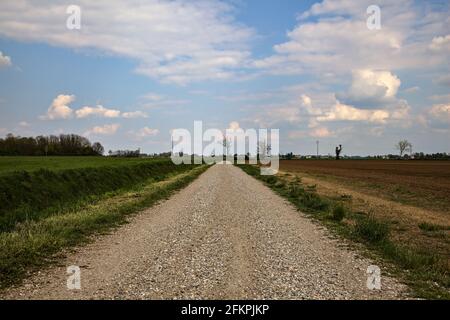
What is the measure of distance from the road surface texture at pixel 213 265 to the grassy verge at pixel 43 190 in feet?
17.6

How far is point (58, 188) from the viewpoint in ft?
74.3

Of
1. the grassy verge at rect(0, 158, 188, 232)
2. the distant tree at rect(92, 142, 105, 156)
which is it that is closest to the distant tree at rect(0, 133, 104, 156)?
the distant tree at rect(92, 142, 105, 156)

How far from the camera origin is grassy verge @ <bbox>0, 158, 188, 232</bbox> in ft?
53.9

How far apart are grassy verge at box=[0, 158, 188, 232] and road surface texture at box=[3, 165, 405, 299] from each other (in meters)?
5.37

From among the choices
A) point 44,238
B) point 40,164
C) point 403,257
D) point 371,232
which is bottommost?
point 403,257

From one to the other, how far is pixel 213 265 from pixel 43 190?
15.9m

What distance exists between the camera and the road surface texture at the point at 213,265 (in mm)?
6465

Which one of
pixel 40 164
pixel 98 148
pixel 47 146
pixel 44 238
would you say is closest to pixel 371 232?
pixel 44 238

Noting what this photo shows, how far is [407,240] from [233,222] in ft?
17.2

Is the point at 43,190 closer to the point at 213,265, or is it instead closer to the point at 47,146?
the point at 213,265

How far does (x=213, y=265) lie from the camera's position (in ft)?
26.6

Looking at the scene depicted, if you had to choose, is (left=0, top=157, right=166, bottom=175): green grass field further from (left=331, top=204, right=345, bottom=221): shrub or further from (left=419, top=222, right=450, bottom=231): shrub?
(left=419, top=222, right=450, bottom=231): shrub
